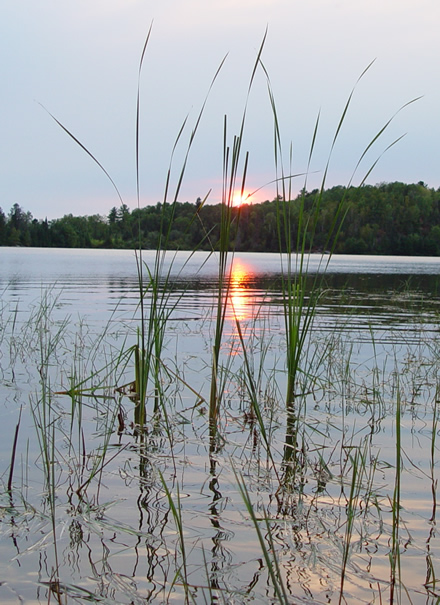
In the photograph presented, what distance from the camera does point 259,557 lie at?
2219 millimetres

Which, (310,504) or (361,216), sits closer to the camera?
(310,504)

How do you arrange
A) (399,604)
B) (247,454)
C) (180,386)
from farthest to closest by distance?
(180,386)
(247,454)
(399,604)

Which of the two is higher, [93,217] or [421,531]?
[93,217]

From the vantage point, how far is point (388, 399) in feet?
16.9

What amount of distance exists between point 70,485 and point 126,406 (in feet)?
5.70

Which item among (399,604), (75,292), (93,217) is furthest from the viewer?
(93,217)

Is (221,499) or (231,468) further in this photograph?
(231,468)

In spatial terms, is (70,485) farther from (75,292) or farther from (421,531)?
(75,292)

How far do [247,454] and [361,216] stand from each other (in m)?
118

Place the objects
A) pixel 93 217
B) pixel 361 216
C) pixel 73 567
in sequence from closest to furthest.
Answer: pixel 73 567 < pixel 361 216 < pixel 93 217

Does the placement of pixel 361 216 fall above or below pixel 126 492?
above

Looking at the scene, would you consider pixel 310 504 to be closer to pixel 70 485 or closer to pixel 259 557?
pixel 259 557

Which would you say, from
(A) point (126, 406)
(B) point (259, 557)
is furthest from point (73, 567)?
(A) point (126, 406)

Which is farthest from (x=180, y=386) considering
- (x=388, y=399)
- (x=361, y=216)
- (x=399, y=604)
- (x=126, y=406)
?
(x=361, y=216)
